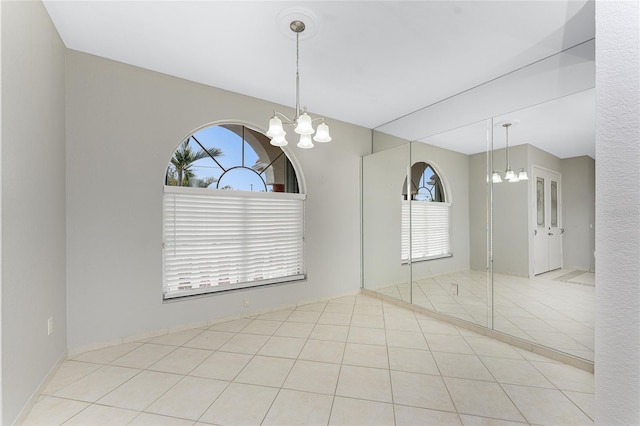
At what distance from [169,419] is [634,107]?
2501mm

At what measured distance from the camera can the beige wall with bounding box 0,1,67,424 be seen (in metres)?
1.59

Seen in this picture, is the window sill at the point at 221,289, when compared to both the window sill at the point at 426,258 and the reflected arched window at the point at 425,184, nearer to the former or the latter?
the window sill at the point at 426,258

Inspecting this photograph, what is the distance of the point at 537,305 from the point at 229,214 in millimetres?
3423

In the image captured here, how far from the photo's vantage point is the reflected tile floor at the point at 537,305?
7.73 ft

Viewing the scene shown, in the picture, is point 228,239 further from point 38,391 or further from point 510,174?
point 510,174

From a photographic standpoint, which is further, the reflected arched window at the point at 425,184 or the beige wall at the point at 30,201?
the reflected arched window at the point at 425,184

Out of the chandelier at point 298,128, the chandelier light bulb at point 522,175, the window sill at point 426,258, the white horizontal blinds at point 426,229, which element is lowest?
the window sill at point 426,258

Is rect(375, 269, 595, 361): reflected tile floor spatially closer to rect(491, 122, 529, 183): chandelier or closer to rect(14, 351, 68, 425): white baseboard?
rect(491, 122, 529, 183): chandelier

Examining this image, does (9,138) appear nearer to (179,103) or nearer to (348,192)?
(179,103)

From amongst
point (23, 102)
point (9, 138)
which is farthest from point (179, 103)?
point (9, 138)

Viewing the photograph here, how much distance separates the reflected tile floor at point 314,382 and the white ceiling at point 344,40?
195 centimetres

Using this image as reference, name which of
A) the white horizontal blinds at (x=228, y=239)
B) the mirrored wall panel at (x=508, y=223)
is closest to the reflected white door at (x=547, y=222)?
the mirrored wall panel at (x=508, y=223)

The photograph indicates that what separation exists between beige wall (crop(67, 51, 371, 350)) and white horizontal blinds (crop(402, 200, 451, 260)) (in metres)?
2.23

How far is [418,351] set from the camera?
8.45ft
